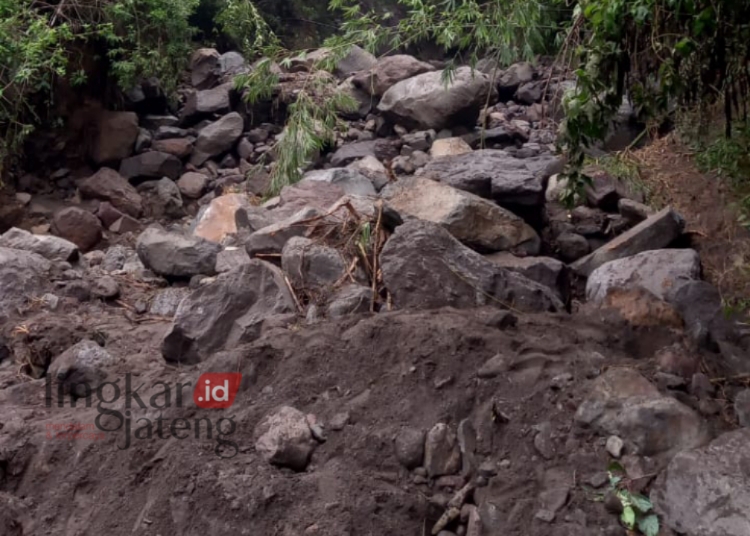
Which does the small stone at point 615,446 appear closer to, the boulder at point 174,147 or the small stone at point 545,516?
the small stone at point 545,516

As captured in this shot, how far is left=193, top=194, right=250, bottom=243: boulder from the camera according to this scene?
6.61 meters

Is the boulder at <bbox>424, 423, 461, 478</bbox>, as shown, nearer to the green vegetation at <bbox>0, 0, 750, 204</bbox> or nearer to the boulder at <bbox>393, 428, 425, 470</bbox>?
the boulder at <bbox>393, 428, 425, 470</bbox>

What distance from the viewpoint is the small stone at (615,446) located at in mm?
2623

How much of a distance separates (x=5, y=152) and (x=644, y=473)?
22.1 feet

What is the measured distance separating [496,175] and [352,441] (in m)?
3.37

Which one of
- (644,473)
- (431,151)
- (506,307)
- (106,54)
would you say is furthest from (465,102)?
(644,473)

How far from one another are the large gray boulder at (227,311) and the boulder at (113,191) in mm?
4516

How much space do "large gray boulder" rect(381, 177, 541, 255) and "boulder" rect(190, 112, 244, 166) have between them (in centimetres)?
454

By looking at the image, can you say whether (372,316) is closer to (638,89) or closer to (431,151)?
(638,89)

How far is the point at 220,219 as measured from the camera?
681cm

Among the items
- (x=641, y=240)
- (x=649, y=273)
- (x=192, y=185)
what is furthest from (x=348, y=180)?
(x=649, y=273)

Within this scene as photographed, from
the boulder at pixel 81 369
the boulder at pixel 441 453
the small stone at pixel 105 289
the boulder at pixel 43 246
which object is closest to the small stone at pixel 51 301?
the small stone at pixel 105 289

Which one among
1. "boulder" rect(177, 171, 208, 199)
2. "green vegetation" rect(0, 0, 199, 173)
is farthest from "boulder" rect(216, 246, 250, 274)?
"boulder" rect(177, 171, 208, 199)

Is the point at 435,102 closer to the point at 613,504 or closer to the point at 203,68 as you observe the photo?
the point at 203,68
